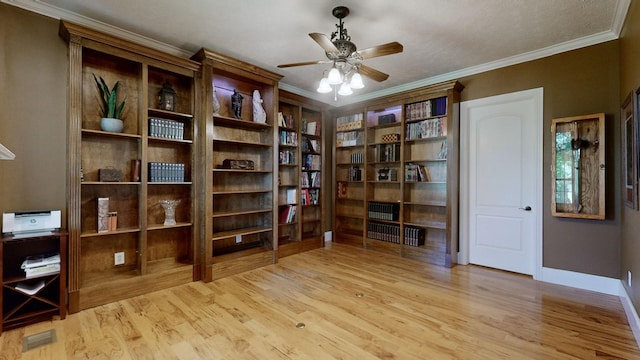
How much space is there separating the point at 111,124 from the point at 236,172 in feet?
5.17

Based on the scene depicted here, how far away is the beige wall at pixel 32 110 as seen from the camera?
2.45 metres

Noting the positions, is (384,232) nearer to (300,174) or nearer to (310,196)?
(310,196)

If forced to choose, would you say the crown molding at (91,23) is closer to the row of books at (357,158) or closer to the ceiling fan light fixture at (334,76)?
the ceiling fan light fixture at (334,76)

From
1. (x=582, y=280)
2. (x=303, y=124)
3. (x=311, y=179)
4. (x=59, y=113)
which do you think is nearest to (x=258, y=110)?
(x=303, y=124)

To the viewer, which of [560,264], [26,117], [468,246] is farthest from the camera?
[468,246]

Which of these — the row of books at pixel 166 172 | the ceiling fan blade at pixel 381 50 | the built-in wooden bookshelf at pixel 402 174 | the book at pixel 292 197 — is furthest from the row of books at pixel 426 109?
the row of books at pixel 166 172

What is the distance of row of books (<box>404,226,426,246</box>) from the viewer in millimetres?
4383

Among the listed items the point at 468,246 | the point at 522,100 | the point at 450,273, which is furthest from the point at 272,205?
the point at 522,100

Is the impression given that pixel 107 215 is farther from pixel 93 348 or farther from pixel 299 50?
pixel 299 50

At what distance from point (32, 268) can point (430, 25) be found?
4202 mm

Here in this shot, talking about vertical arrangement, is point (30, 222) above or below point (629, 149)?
below

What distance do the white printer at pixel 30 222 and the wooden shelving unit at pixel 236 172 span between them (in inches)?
50.1

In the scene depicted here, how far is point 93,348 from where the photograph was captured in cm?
205

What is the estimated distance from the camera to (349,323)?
7.99ft
